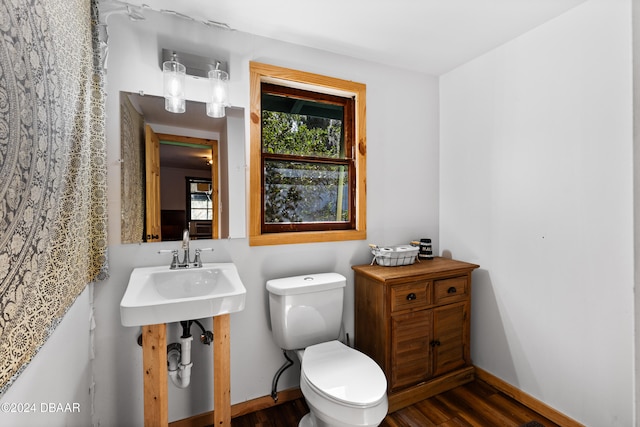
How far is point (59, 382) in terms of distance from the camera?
3.54ft

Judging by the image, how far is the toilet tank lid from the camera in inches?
70.2

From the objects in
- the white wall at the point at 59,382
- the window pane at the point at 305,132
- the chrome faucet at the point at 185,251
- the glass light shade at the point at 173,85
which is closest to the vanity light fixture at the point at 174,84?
the glass light shade at the point at 173,85

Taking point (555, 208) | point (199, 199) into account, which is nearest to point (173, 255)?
point (199, 199)

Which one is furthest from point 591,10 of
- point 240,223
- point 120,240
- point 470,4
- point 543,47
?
point 120,240

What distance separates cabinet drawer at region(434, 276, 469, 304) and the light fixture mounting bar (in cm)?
192

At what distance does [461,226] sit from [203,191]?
6.19ft

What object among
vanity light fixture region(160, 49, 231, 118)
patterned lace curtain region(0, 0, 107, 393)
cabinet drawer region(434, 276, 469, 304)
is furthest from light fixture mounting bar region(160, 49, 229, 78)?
cabinet drawer region(434, 276, 469, 304)

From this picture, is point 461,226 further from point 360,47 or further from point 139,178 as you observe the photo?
point 139,178

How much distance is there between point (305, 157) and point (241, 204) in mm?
587

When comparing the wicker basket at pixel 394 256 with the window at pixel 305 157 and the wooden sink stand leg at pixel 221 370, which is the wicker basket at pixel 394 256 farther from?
the wooden sink stand leg at pixel 221 370

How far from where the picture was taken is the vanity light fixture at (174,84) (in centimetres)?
171

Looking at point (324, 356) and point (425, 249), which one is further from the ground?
point (425, 249)

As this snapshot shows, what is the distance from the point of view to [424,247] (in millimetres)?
2357

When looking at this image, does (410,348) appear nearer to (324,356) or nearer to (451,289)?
(451,289)
